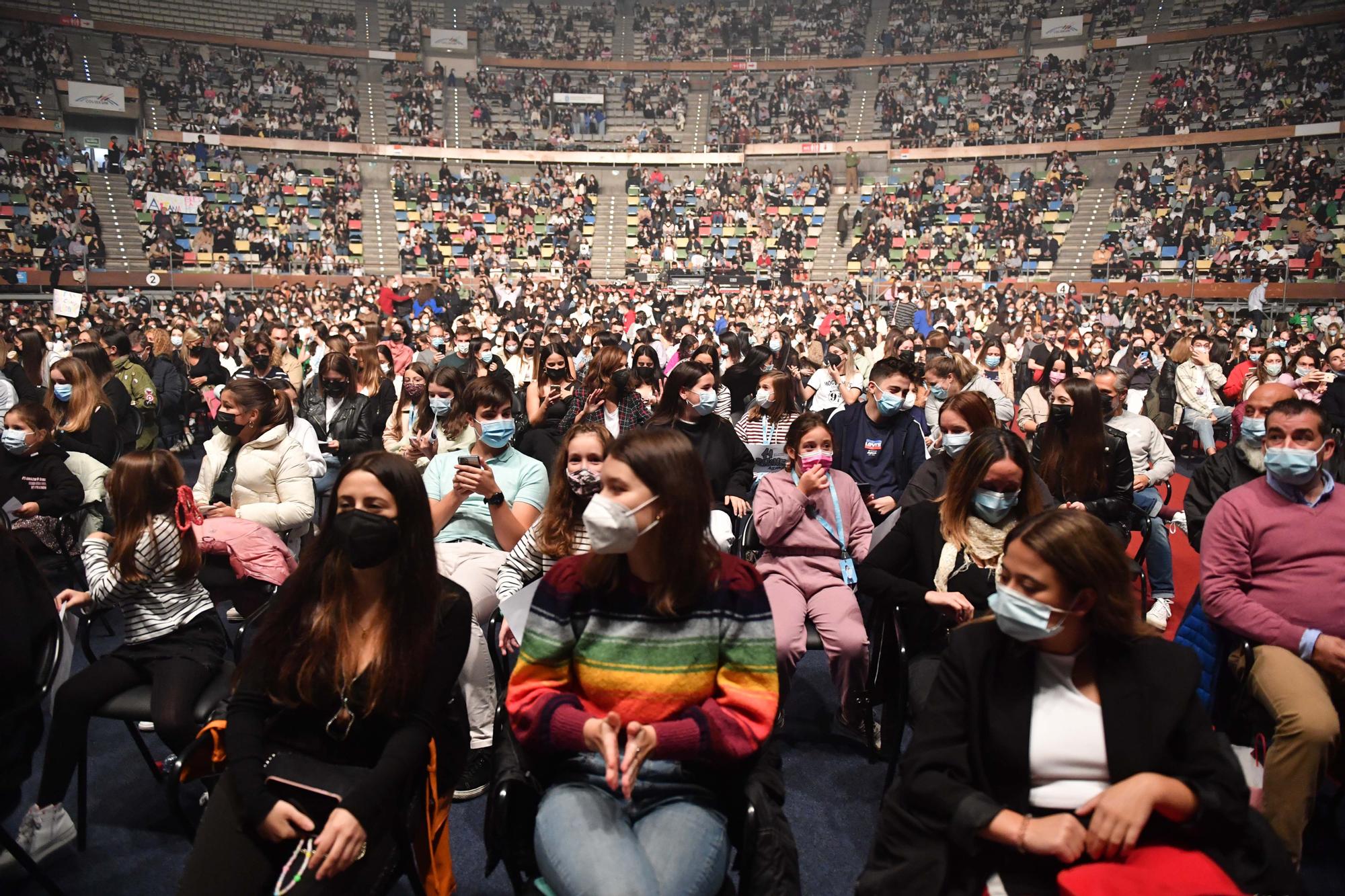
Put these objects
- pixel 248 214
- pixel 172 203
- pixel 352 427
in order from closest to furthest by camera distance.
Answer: pixel 352 427 → pixel 172 203 → pixel 248 214

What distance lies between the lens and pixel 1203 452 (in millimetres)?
9938

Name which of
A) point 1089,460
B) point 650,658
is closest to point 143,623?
point 650,658

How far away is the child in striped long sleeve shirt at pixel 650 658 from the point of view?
2.00 m

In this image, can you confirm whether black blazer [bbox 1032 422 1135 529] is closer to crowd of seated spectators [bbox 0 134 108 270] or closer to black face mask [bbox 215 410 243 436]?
black face mask [bbox 215 410 243 436]

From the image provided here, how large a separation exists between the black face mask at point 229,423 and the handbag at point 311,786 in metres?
2.54

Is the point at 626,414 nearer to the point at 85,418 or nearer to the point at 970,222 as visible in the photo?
the point at 85,418

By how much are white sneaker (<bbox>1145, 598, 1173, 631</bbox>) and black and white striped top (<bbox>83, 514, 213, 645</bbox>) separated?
4591 millimetres

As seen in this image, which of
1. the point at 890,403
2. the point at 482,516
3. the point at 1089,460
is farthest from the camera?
the point at 890,403

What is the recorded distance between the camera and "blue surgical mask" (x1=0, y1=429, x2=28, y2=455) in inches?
175

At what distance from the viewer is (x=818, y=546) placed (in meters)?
3.77

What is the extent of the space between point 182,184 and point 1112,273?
2366cm

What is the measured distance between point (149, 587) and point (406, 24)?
3193cm

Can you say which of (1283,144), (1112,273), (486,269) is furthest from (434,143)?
(1283,144)

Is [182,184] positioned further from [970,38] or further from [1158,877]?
[1158,877]
